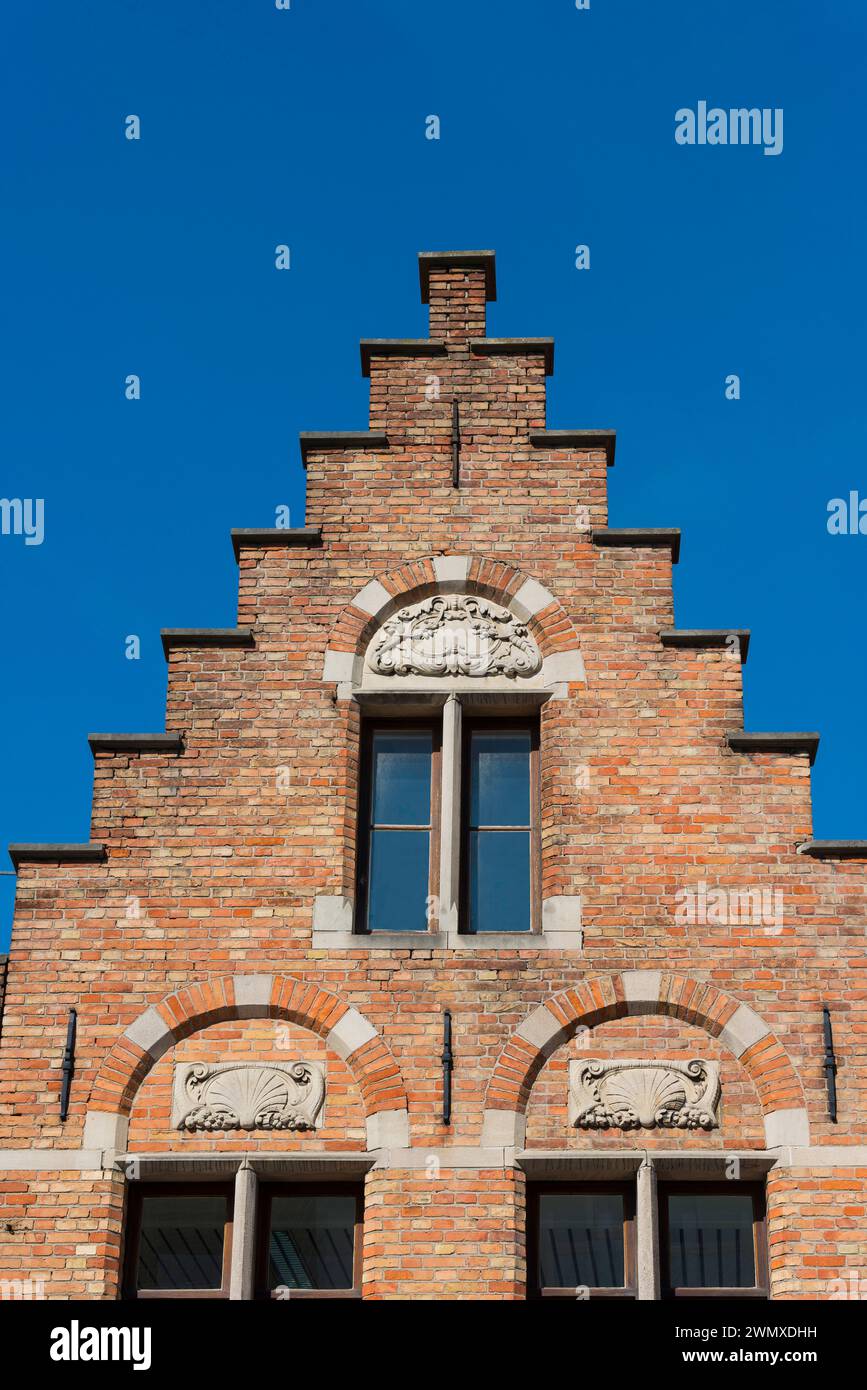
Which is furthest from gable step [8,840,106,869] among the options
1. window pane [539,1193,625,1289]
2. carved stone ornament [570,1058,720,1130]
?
window pane [539,1193,625,1289]

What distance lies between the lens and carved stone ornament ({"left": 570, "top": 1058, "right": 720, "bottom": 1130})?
11398 mm

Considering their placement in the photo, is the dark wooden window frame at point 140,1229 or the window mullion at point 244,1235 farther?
the dark wooden window frame at point 140,1229

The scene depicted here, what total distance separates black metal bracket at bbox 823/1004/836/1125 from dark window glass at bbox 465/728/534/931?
1894 mm

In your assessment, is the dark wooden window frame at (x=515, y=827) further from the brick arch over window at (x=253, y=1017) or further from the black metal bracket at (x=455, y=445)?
the black metal bracket at (x=455, y=445)

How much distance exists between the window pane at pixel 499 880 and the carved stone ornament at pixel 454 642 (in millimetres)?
1078

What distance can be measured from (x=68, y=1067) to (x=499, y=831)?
3.03 m

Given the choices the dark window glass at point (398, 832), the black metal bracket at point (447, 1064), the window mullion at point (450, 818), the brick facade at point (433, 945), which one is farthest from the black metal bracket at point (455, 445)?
the black metal bracket at point (447, 1064)

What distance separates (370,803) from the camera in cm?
1266

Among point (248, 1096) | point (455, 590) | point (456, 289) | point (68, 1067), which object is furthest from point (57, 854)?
point (456, 289)

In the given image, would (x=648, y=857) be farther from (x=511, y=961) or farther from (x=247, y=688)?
(x=247, y=688)

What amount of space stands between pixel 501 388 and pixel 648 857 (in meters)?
3.65

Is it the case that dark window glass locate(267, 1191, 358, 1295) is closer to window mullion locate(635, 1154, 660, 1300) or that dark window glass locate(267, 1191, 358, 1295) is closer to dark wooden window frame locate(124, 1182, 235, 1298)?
dark wooden window frame locate(124, 1182, 235, 1298)

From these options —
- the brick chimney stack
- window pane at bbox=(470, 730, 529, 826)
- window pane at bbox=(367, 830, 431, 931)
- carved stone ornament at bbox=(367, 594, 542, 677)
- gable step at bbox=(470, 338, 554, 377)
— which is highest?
the brick chimney stack

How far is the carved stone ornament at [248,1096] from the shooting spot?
1146 cm
